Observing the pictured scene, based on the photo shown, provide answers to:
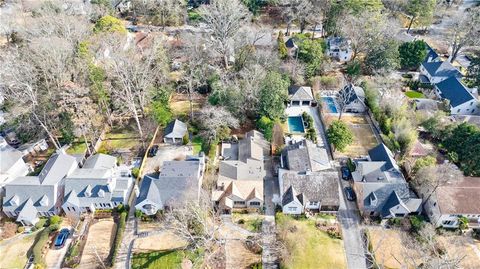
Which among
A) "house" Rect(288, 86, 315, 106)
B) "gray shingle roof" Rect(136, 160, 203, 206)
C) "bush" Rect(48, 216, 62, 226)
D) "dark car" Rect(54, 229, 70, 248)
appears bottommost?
"dark car" Rect(54, 229, 70, 248)

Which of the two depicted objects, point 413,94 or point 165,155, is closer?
point 165,155

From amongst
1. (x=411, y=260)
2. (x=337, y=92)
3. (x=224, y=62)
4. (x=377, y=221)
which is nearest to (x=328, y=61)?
(x=337, y=92)

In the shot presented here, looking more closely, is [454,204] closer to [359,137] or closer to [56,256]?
[359,137]

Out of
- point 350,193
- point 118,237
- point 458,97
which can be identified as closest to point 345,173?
point 350,193

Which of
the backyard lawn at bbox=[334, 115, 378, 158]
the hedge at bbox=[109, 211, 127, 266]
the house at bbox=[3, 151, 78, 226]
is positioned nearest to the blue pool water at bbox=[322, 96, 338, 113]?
the backyard lawn at bbox=[334, 115, 378, 158]

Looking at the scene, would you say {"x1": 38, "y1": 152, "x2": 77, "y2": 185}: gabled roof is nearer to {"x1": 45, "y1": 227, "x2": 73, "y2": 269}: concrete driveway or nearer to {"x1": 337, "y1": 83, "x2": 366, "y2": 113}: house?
{"x1": 45, "y1": 227, "x2": 73, "y2": 269}: concrete driveway
